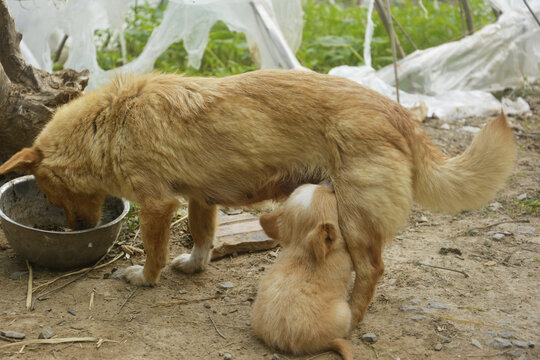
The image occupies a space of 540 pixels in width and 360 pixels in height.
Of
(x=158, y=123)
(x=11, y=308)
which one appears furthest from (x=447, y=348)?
(x=11, y=308)

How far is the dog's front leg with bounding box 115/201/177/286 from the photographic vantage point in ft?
12.9

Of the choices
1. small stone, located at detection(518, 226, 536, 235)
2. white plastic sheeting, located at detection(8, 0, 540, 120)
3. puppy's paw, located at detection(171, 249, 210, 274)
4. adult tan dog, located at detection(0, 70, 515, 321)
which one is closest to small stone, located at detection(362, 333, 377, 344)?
adult tan dog, located at detection(0, 70, 515, 321)

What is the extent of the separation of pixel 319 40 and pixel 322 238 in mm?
6508

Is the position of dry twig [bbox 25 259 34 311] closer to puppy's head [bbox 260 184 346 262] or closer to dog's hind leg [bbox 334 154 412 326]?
puppy's head [bbox 260 184 346 262]

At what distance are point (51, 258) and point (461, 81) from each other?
6.29m

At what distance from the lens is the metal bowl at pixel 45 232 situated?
4.16 m

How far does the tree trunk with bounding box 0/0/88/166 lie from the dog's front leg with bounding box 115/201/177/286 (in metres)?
1.58

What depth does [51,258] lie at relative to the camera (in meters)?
4.30

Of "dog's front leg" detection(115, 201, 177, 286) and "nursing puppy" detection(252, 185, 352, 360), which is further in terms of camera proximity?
"dog's front leg" detection(115, 201, 177, 286)

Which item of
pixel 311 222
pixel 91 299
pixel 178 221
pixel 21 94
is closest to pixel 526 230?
pixel 311 222

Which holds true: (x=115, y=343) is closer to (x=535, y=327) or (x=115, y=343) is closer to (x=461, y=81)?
(x=535, y=327)

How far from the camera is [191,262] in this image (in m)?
4.56

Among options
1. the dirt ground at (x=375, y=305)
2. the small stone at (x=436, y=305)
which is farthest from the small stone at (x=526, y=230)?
the small stone at (x=436, y=305)

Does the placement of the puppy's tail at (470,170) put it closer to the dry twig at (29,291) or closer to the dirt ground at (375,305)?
the dirt ground at (375,305)
